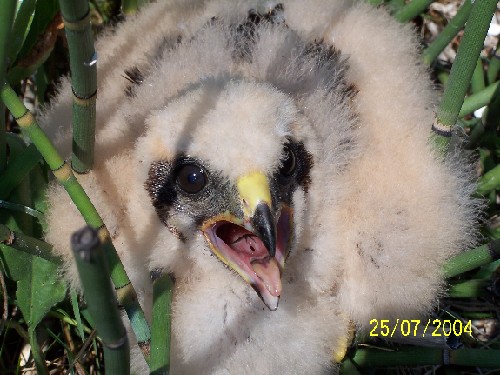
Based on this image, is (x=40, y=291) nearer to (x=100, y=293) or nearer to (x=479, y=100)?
(x=100, y=293)

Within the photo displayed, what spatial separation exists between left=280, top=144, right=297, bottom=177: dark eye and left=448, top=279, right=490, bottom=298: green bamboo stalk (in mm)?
921

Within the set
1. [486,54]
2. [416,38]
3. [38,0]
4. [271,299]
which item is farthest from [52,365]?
[486,54]

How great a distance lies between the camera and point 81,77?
66.2 inches

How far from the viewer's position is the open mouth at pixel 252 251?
74.6 inches

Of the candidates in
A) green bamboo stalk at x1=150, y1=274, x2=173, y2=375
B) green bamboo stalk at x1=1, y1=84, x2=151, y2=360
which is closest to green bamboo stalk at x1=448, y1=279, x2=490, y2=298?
green bamboo stalk at x1=150, y1=274, x2=173, y2=375

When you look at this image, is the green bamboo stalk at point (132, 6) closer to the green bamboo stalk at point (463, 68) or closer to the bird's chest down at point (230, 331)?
the bird's chest down at point (230, 331)

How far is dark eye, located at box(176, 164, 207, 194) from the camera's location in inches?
74.9

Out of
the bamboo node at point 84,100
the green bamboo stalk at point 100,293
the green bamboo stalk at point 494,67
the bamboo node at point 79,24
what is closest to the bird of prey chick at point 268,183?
the bamboo node at point 84,100

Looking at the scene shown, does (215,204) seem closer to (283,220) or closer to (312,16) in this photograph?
(283,220)

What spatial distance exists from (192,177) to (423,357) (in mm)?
1088

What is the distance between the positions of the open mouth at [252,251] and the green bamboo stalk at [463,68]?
1.91 feet

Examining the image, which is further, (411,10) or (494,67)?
(494,67)

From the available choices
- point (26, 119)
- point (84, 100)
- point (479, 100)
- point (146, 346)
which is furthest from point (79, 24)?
point (479, 100)

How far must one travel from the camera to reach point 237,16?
7.89 feet
